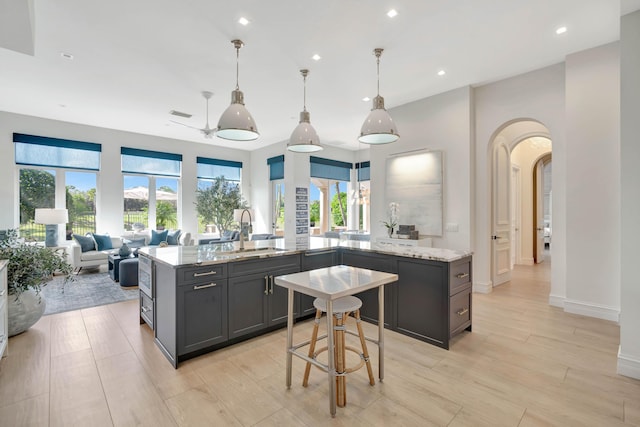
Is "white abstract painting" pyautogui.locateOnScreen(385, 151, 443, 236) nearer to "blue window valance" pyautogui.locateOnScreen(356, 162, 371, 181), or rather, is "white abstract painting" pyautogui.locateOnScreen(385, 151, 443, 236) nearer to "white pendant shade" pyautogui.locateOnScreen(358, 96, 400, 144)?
"white pendant shade" pyautogui.locateOnScreen(358, 96, 400, 144)

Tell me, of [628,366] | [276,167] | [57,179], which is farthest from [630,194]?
[57,179]

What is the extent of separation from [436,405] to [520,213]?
20.4ft

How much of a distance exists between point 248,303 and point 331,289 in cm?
128

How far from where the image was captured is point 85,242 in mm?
6105

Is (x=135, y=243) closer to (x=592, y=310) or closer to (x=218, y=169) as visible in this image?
A: (x=218, y=169)

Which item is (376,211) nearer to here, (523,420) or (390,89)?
(390,89)

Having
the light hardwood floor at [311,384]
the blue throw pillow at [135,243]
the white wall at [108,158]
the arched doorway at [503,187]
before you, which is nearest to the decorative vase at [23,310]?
the light hardwood floor at [311,384]

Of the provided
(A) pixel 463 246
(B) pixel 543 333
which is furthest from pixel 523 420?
(A) pixel 463 246

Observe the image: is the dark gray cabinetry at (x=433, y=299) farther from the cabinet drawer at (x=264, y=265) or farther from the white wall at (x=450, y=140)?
the white wall at (x=450, y=140)

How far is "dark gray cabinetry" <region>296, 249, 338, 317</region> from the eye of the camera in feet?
10.8

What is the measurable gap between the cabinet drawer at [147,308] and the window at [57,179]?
434 cm

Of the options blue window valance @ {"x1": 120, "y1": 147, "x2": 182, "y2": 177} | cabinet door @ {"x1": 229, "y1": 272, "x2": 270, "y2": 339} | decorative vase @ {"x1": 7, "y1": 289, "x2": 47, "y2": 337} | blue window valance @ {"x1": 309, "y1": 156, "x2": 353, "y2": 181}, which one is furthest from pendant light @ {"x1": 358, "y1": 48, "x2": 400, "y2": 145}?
blue window valance @ {"x1": 120, "y1": 147, "x2": 182, "y2": 177}

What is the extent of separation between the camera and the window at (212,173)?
27.3ft

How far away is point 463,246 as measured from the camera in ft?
14.7
